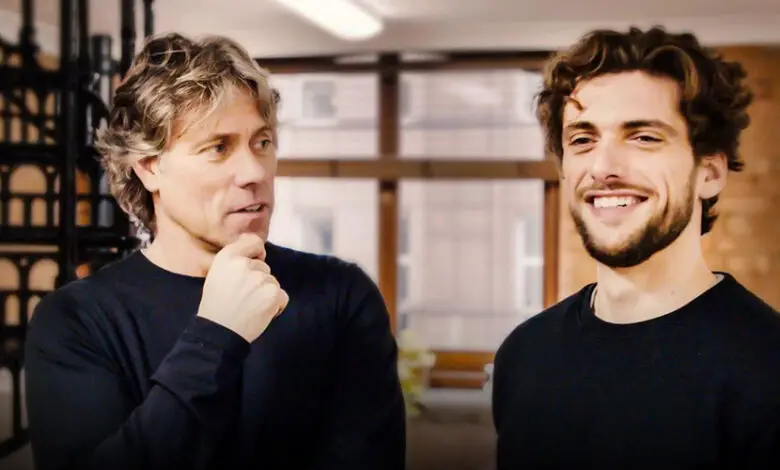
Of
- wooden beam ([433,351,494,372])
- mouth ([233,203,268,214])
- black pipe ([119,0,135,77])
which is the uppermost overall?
black pipe ([119,0,135,77])

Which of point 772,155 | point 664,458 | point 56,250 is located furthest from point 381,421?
point 772,155

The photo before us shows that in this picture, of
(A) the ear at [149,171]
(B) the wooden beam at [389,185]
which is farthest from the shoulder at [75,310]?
(B) the wooden beam at [389,185]

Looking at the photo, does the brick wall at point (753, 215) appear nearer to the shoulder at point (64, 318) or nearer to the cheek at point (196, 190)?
the cheek at point (196, 190)

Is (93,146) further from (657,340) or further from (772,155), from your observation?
(772,155)

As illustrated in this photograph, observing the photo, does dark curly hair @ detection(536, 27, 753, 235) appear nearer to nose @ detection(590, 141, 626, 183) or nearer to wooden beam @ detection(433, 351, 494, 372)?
nose @ detection(590, 141, 626, 183)

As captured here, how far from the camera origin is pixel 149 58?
3.24 ft

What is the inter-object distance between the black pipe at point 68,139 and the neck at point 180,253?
9.7 inches

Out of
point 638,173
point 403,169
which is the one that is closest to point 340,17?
point 403,169

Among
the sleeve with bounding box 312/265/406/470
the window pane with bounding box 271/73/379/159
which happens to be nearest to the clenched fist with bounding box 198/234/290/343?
the sleeve with bounding box 312/265/406/470

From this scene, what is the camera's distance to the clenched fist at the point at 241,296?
0.93 m

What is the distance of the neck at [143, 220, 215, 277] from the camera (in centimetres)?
101

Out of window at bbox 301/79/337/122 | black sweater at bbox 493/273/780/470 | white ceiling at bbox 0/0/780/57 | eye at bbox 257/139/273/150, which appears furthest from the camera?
window at bbox 301/79/337/122

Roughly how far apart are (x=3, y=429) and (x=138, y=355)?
443 mm

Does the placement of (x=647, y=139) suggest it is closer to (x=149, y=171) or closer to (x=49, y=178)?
(x=149, y=171)
